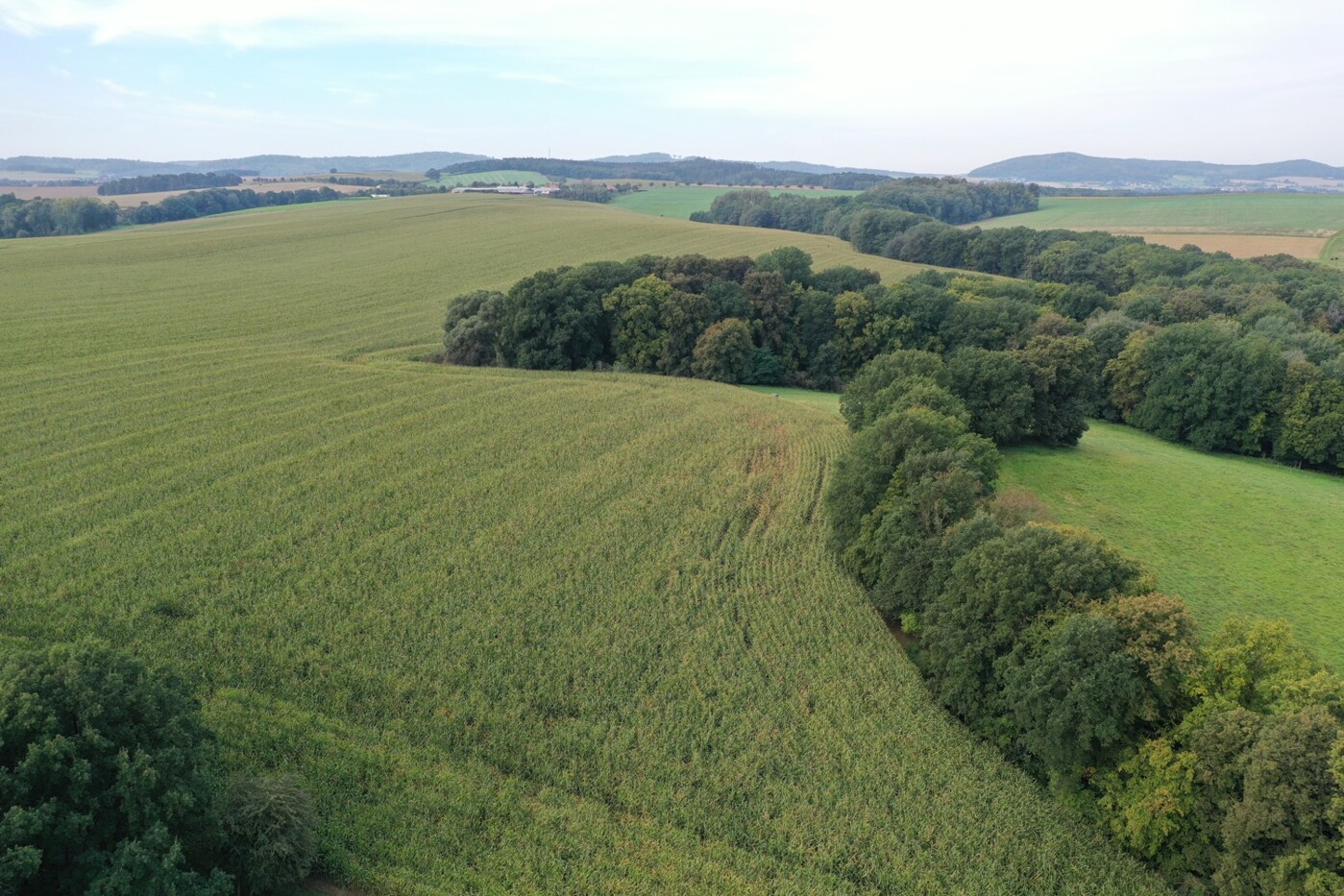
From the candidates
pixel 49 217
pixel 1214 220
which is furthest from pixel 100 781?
pixel 1214 220

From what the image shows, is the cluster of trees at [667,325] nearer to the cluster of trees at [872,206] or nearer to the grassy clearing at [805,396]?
the grassy clearing at [805,396]

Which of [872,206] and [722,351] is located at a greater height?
[872,206]

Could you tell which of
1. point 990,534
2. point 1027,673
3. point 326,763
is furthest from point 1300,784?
point 326,763

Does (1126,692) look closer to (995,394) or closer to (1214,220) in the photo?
(995,394)

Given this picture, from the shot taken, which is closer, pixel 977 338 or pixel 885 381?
pixel 885 381

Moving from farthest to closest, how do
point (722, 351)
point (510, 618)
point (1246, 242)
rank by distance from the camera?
point (1246, 242) → point (722, 351) → point (510, 618)

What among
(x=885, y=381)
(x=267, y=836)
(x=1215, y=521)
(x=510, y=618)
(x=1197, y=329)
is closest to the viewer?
(x=267, y=836)

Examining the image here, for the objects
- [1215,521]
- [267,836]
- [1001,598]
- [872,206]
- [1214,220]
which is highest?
[872,206]

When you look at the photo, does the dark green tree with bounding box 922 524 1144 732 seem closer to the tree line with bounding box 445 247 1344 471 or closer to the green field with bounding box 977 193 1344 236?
the tree line with bounding box 445 247 1344 471
